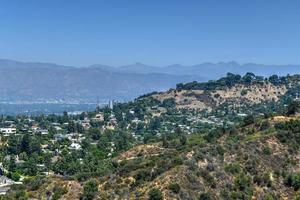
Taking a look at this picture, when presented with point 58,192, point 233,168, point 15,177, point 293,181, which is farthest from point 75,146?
point 293,181

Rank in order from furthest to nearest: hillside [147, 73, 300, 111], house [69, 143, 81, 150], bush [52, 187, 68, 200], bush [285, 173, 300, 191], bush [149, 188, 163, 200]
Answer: hillside [147, 73, 300, 111] < house [69, 143, 81, 150] < bush [285, 173, 300, 191] < bush [52, 187, 68, 200] < bush [149, 188, 163, 200]

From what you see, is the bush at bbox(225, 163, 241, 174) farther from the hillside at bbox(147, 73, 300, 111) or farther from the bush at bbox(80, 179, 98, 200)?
the hillside at bbox(147, 73, 300, 111)

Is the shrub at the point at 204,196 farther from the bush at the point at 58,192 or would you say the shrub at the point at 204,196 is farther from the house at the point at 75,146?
the house at the point at 75,146

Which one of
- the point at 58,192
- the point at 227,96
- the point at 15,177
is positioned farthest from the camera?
Answer: the point at 227,96

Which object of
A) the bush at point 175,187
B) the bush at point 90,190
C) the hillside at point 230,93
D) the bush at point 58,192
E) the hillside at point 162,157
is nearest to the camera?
the bush at point 175,187

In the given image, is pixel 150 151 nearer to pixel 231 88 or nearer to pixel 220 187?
pixel 220 187

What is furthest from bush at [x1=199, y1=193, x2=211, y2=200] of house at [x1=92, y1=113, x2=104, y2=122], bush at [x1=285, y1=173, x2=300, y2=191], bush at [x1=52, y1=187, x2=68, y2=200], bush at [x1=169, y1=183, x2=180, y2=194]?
house at [x1=92, y1=113, x2=104, y2=122]

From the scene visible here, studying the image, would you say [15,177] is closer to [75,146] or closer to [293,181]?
[75,146]

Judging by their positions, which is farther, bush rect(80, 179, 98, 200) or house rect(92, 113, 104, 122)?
house rect(92, 113, 104, 122)

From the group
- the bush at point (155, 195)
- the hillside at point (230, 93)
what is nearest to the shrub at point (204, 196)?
the bush at point (155, 195)

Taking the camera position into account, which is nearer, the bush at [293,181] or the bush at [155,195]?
the bush at [155,195]

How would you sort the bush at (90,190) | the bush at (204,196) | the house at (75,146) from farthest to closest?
the house at (75,146), the bush at (90,190), the bush at (204,196)

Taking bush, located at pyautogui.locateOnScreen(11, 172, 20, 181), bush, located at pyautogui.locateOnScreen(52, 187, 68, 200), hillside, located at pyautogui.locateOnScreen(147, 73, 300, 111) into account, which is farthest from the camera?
hillside, located at pyautogui.locateOnScreen(147, 73, 300, 111)
